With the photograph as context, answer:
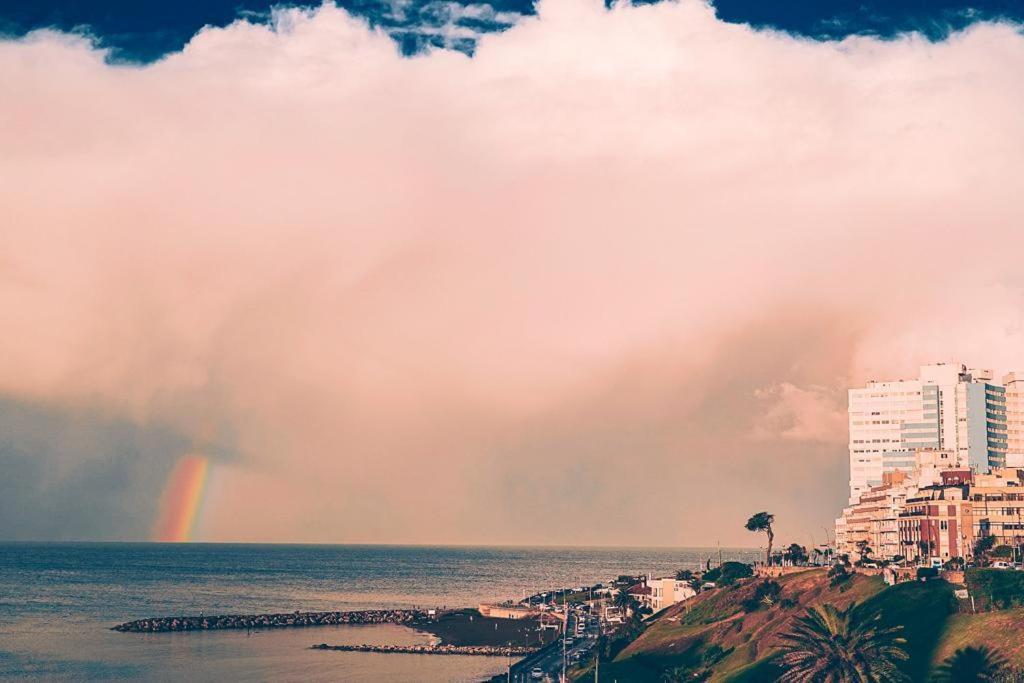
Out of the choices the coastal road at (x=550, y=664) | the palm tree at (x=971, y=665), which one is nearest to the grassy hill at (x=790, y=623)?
the palm tree at (x=971, y=665)

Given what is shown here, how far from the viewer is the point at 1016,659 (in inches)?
4444

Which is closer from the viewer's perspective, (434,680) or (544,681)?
(544,681)

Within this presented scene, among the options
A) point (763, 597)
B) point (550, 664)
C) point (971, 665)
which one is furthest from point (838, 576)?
point (550, 664)

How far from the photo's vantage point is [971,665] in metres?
116

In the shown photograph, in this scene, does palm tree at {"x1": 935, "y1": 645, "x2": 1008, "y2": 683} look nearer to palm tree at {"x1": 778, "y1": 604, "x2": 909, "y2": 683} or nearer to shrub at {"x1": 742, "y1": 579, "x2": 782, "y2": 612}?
palm tree at {"x1": 778, "y1": 604, "x2": 909, "y2": 683}

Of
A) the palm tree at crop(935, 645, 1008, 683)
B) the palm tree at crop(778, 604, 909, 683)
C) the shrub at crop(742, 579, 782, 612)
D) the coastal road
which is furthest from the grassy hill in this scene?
the palm tree at crop(778, 604, 909, 683)

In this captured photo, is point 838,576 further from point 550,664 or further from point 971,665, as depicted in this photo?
point 550,664

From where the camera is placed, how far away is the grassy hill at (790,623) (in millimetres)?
122469

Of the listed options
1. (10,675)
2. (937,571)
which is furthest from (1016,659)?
(10,675)

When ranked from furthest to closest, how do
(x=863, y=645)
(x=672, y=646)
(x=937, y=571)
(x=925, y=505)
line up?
1. (x=925, y=505)
2. (x=672, y=646)
3. (x=937, y=571)
4. (x=863, y=645)

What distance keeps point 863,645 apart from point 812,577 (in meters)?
61.4

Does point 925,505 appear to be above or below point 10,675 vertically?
above

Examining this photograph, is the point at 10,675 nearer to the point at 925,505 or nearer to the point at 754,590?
the point at 754,590

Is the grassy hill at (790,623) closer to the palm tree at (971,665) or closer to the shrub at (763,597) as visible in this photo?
the shrub at (763,597)
